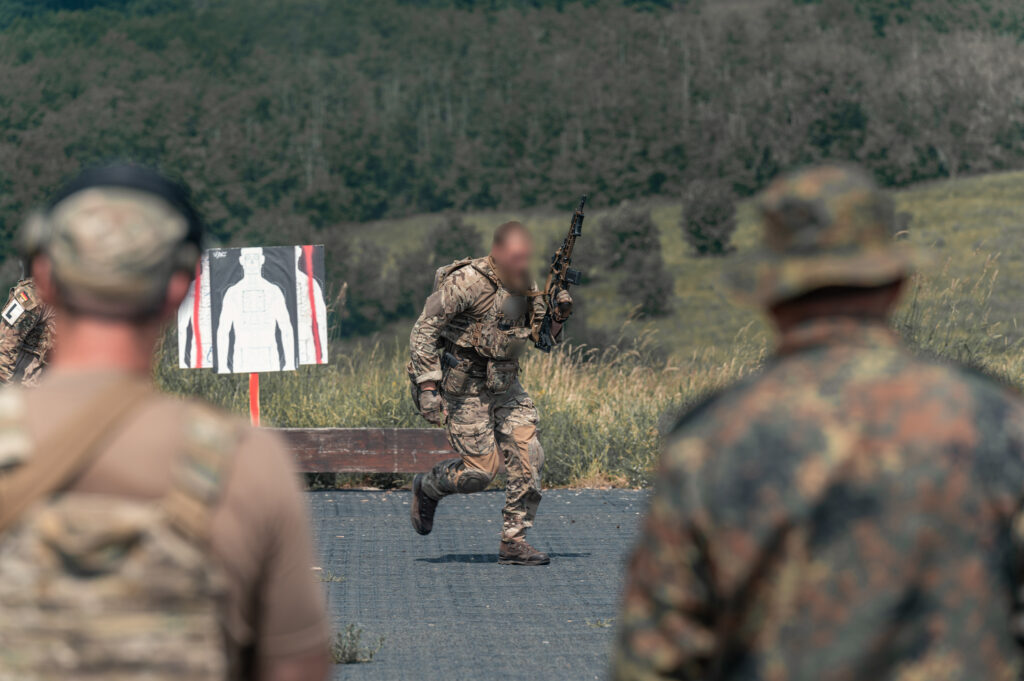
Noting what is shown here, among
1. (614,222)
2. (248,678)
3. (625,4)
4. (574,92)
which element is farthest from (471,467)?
(625,4)

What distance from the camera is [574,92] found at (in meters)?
112

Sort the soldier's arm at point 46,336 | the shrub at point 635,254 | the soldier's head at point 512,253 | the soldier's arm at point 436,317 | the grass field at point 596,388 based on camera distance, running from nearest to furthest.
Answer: the soldier's head at point 512,253, the soldier's arm at point 436,317, the soldier's arm at point 46,336, the grass field at point 596,388, the shrub at point 635,254

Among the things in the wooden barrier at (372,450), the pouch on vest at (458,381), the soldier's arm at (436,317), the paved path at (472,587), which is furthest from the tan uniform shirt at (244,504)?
the wooden barrier at (372,450)

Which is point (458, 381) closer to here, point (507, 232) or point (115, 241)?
point (507, 232)

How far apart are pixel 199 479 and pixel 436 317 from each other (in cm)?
714

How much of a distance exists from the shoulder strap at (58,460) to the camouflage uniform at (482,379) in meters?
7.04

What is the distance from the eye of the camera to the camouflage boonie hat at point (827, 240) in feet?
9.02

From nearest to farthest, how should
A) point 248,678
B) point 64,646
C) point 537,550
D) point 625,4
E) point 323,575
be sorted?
point 64,646
point 248,678
point 323,575
point 537,550
point 625,4

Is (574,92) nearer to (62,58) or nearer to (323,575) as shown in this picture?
(62,58)

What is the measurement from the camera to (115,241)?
2.56 meters

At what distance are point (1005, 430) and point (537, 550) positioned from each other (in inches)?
315

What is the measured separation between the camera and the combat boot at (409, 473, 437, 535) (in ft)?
33.7

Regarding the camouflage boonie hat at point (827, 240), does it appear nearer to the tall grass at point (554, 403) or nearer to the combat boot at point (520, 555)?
the combat boot at point (520, 555)

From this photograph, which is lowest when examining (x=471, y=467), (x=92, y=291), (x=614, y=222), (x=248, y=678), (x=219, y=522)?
(x=614, y=222)
